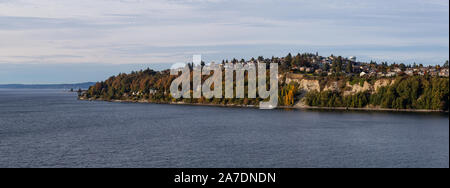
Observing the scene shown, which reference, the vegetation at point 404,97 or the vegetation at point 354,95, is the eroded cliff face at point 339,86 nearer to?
the vegetation at point 354,95

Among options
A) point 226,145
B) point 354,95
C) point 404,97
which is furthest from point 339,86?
point 226,145

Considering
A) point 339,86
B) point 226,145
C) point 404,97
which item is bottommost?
point 226,145

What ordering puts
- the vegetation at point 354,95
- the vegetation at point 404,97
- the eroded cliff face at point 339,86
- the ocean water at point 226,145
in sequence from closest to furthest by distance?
the ocean water at point 226,145 < the vegetation at point 404,97 < the vegetation at point 354,95 < the eroded cliff face at point 339,86

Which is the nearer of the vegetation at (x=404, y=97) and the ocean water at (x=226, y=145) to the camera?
the ocean water at (x=226, y=145)

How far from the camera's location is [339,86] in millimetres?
102750

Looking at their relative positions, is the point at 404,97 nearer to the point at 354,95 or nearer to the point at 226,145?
the point at 354,95

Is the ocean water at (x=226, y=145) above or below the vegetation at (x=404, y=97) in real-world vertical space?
below

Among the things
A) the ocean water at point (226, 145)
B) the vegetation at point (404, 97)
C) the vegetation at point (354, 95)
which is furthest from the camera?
the vegetation at point (354, 95)

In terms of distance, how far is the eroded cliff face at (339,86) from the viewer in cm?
9544

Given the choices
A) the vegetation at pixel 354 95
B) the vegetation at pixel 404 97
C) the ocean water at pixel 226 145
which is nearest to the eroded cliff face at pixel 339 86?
the vegetation at pixel 354 95

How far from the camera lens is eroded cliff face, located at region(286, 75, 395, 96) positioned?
95.4m

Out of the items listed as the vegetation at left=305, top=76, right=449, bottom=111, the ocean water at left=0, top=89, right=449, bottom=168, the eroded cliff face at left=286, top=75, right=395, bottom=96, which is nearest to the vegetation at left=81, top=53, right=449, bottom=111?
the vegetation at left=305, top=76, right=449, bottom=111
